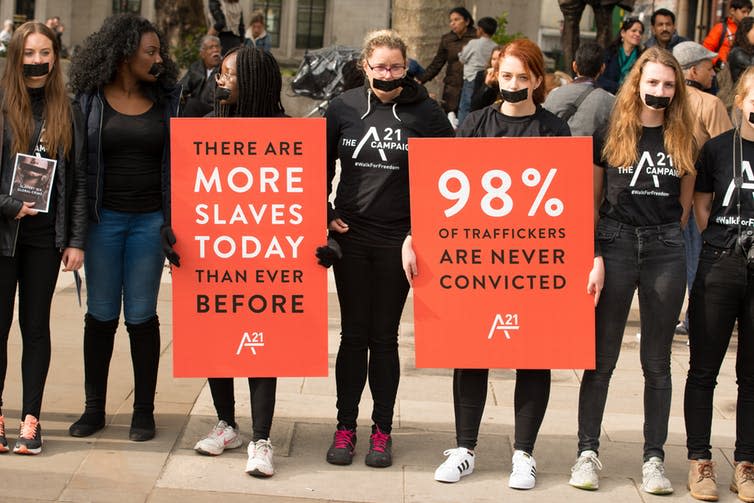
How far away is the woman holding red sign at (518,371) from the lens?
551 centimetres

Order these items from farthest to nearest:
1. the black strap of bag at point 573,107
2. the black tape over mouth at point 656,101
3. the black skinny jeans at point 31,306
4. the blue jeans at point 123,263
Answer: the black strap of bag at point 573,107, the blue jeans at point 123,263, the black skinny jeans at point 31,306, the black tape over mouth at point 656,101

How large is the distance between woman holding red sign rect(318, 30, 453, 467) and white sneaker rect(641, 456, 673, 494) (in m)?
1.13

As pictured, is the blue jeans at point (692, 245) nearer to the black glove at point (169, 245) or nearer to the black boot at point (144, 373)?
the black boot at point (144, 373)

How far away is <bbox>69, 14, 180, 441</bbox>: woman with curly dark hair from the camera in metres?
5.75

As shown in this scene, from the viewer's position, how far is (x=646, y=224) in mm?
5418

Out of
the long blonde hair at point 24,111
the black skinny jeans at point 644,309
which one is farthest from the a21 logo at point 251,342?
the black skinny jeans at point 644,309

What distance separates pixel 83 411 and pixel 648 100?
3.13 metres

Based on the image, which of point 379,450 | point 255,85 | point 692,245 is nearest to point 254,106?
point 255,85

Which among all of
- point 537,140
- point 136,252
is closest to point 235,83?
point 136,252

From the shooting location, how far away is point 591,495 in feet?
18.1

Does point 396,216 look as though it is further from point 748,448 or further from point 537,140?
point 748,448

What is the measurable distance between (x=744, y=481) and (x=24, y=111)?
3.49 metres

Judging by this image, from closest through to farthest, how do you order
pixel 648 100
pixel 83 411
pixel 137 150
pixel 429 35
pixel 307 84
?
pixel 648 100
pixel 137 150
pixel 83 411
pixel 429 35
pixel 307 84

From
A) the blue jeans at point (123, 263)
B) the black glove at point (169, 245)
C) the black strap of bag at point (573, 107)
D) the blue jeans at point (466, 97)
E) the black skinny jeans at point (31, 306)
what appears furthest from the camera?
the blue jeans at point (466, 97)
